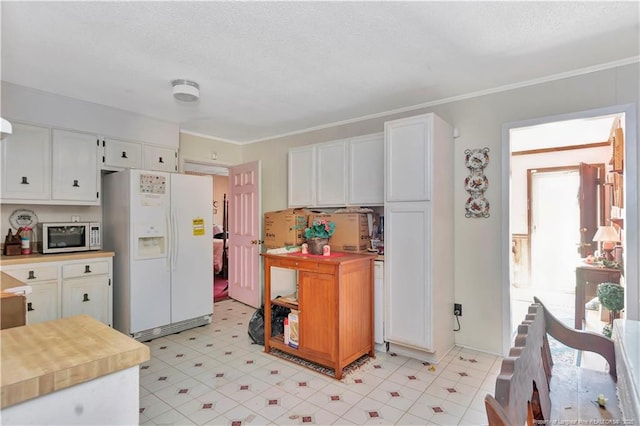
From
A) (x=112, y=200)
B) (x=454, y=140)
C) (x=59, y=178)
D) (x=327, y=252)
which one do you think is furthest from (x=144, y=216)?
(x=454, y=140)

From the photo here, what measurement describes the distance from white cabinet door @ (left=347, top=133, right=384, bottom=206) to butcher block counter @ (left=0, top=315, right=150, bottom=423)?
2.74m

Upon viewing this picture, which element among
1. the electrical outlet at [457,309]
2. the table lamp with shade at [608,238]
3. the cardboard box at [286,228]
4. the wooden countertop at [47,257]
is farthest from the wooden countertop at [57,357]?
the table lamp with shade at [608,238]

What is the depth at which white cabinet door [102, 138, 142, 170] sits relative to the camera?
3.68 metres

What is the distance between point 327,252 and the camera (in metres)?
3.13

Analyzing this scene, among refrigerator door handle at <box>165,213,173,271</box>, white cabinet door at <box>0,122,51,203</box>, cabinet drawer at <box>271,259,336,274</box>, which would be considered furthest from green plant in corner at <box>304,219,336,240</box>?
white cabinet door at <box>0,122,51,203</box>

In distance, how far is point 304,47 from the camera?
93.5 inches

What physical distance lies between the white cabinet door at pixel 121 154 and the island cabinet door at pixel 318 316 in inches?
95.5

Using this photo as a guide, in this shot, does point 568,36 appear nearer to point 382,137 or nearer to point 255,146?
point 382,137

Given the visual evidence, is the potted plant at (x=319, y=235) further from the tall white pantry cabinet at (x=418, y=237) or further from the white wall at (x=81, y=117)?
the white wall at (x=81, y=117)

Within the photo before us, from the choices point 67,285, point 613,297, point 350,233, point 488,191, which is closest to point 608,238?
point 613,297

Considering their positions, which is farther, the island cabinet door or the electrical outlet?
the electrical outlet

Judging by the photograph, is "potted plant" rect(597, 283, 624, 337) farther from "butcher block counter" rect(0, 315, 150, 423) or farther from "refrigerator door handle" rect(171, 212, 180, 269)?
"refrigerator door handle" rect(171, 212, 180, 269)

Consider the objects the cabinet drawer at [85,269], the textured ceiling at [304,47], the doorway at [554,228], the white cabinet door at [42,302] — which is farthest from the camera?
the doorway at [554,228]

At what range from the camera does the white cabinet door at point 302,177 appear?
4.08 m
